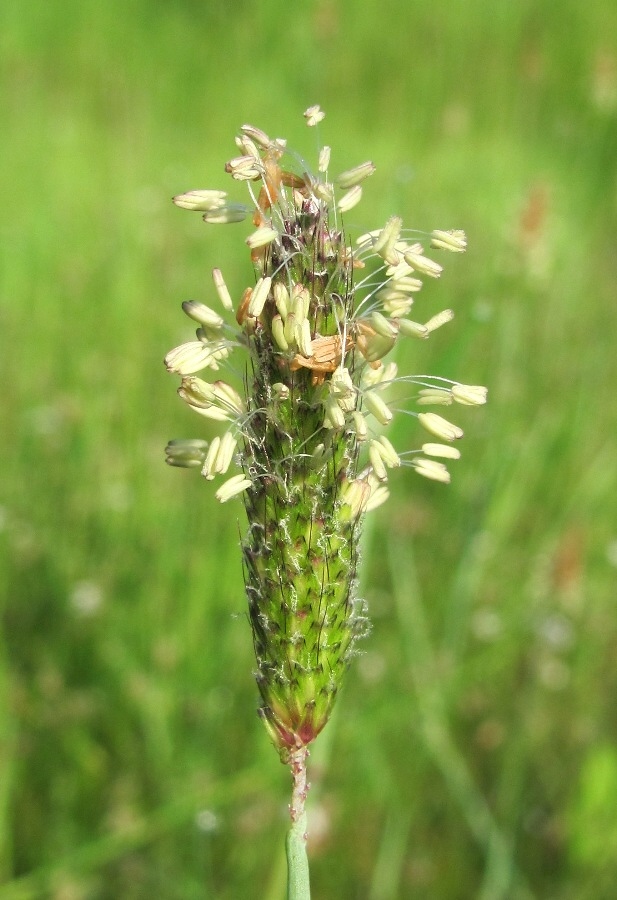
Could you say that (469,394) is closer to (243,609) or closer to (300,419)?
(300,419)

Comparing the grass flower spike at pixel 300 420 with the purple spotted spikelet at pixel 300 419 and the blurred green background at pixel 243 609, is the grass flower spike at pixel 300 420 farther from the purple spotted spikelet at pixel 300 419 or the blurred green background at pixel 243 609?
the blurred green background at pixel 243 609

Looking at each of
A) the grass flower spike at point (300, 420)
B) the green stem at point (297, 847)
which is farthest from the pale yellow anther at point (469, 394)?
the green stem at point (297, 847)

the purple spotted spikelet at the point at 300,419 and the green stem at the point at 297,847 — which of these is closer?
the green stem at the point at 297,847

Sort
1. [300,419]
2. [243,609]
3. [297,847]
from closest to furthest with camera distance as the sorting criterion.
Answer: [297,847], [300,419], [243,609]

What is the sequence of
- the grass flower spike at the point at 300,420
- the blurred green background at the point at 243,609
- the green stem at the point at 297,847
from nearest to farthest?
the green stem at the point at 297,847, the grass flower spike at the point at 300,420, the blurred green background at the point at 243,609

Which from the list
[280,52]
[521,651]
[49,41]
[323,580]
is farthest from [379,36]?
[323,580]

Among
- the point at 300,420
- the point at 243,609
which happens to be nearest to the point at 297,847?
the point at 300,420

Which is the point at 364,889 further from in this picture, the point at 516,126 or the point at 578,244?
the point at 516,126

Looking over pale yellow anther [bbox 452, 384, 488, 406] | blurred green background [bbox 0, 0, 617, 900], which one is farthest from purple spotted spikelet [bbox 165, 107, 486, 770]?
blurred green background [bbox 0, 0, 617, 900]
